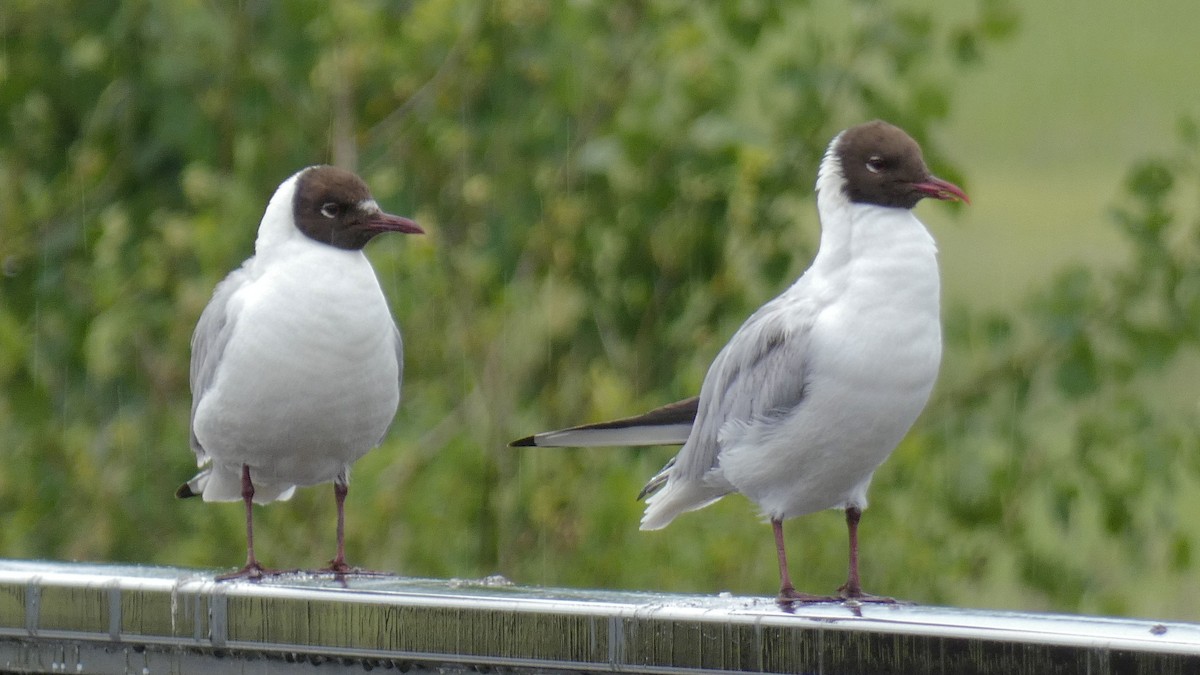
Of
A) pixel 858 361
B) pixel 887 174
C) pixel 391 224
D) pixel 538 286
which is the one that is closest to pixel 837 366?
pixel 858 361

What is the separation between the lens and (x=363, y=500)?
4.65 m

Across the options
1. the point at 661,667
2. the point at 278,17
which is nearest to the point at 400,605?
the point at 661,667

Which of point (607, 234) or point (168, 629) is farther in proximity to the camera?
point (607, 234)

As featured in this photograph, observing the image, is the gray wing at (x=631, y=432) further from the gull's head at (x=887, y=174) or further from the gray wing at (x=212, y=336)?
the gray wing at (x=212, y=336)

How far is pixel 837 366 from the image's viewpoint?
238cm

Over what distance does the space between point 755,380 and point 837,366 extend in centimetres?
20

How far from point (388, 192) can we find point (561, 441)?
2.48m

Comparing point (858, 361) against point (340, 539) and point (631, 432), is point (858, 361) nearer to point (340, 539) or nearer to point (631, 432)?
point (631, 432)

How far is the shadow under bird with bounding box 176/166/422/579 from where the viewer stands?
275cm

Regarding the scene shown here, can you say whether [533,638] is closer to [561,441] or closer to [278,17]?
[561,441]

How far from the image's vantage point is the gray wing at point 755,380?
96.7 inches

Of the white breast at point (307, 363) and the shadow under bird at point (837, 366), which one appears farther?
the white breast at point (307, 363)

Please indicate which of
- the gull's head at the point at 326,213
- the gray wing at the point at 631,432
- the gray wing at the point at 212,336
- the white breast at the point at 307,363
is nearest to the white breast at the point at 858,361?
the gray wing at the point at 631,432

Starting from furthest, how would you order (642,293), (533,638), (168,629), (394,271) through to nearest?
(642,293) → (394,271) → (168,629) → (533,638)
